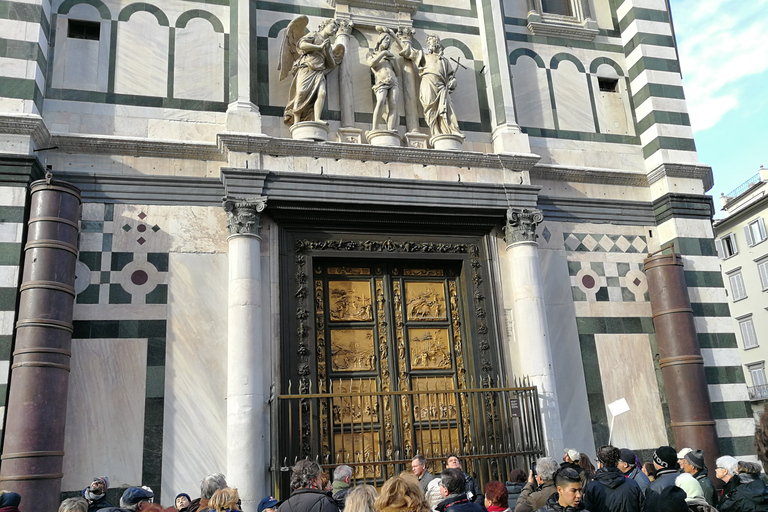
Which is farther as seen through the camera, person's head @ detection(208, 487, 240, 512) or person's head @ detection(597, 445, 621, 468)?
person's head @ detection(597, 445, 621, 468)

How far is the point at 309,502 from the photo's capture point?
15.0 ft

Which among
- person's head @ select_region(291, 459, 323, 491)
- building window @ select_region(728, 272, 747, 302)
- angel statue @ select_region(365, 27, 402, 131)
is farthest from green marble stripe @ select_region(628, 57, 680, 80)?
building window @ select_region(728, 272, 747, 302)

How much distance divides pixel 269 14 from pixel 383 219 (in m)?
3.67

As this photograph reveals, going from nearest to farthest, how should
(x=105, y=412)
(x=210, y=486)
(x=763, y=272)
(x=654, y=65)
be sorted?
(x=210, y=486) → (x=105, y=412) → (x=654, y=65) → (x=763, y=272)

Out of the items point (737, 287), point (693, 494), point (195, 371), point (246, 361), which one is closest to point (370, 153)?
point (246, 361)

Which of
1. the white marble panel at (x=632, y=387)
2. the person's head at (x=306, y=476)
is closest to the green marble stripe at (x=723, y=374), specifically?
the white marble panel at (x=632, y=387)

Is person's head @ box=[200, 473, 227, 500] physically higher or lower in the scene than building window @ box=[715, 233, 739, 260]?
lower

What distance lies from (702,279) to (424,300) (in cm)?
436

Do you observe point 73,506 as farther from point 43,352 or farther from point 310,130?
point 310,130

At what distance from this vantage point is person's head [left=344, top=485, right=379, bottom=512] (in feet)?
13.1

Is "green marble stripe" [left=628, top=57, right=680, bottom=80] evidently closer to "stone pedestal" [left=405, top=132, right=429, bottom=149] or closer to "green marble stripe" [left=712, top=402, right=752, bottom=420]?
"stone pedestal" [left=405, top=132, right=429, bottom=149]

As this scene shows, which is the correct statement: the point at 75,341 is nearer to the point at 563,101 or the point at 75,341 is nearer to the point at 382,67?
the point at 382,67

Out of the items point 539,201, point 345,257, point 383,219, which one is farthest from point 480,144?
point 345,257

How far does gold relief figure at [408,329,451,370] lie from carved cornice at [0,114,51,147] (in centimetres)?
548
